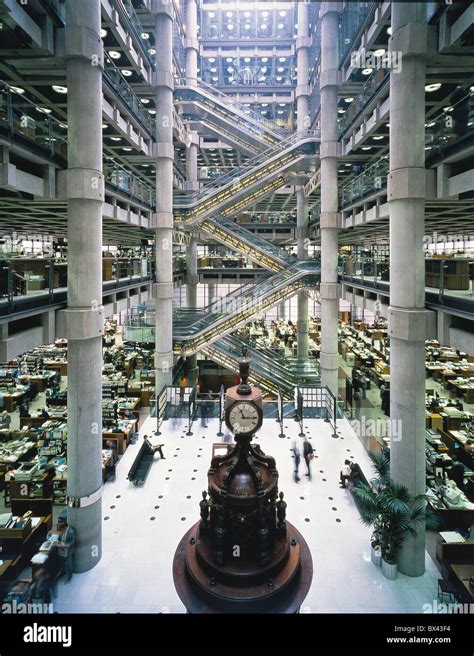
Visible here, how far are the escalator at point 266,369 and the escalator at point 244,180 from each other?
6875 millimetres

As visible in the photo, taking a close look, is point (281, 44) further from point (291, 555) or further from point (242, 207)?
point (291, 555)

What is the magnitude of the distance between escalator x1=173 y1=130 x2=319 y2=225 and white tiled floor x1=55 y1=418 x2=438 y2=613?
1159cm

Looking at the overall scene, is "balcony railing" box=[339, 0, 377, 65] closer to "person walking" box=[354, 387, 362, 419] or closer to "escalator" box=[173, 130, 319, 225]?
"escalator" box=[173, 130, 319, 225]

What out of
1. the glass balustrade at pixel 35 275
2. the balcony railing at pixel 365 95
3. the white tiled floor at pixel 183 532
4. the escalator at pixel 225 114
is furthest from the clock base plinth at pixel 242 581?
the escalator at pixel 225 114

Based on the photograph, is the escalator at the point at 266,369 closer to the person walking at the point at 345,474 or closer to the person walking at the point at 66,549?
the person walking at the point at 345,474

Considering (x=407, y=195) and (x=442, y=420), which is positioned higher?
(x=407, y=195)

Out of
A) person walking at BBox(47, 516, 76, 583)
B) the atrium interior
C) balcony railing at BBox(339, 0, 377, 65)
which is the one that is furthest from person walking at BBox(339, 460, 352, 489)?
balcony railing at BBox(339, 0, 377, 65)

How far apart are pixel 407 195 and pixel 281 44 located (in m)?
33.2

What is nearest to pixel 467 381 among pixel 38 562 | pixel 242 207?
pixel 242 207

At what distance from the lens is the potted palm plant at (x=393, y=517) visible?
7.60 meters

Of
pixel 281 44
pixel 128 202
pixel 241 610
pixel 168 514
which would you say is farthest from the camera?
pixel 281 44

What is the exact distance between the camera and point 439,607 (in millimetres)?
7047

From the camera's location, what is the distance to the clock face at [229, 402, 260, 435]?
6.47 metres
